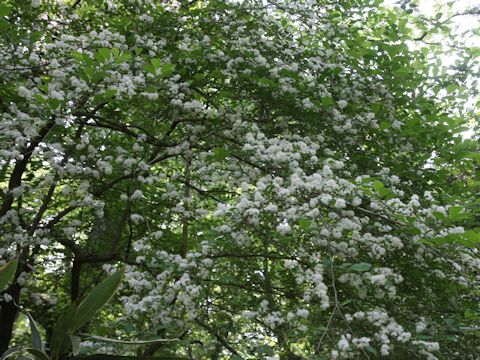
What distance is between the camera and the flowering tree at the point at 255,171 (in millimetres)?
3406

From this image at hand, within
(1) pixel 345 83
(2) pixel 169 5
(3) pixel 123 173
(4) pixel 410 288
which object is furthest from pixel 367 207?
(2) pixel 169 5

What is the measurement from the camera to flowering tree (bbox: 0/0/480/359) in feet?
11.2

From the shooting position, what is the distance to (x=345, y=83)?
4.84 metres

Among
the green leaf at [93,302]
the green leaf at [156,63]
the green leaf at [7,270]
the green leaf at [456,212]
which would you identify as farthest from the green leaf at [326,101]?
the green leaf at [7,270]

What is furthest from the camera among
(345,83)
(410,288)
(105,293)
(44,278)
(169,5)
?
(44,278)

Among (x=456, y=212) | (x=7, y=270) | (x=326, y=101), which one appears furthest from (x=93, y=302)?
(x=326, y=101)

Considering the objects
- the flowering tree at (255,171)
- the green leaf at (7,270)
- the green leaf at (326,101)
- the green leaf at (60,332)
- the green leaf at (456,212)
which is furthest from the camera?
the green leaf at (326,101)

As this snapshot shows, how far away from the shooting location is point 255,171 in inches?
167

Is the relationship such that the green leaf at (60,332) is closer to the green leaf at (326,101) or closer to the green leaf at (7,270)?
the green leaf at (7,270)

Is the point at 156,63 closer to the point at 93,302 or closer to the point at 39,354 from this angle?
the point at 93,302

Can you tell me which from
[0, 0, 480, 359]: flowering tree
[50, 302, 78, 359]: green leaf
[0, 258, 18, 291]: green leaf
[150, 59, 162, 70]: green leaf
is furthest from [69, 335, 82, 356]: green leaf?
[150, 59, 162, 70]: green leaf

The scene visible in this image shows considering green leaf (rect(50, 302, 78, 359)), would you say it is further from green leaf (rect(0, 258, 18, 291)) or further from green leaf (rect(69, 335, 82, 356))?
green leaf (rect(0, 258, 18, 291))

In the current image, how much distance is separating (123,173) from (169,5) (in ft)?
6.74

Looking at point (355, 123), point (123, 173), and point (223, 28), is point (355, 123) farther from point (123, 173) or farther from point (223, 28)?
point (123, 173)
